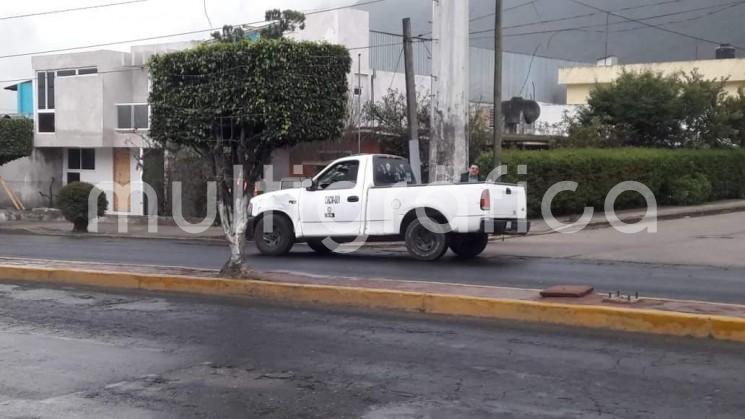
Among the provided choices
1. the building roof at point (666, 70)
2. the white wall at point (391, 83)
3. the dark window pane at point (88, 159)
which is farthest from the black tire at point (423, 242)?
the building roof at point (666, 70)

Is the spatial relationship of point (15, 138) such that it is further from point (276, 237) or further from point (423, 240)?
point (423, 240)

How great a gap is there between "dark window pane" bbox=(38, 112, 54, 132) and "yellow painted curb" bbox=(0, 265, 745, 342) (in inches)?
919

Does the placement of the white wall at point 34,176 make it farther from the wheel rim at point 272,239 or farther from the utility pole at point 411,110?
the wheel rim at point 272,239

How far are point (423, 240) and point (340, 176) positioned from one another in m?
2.07

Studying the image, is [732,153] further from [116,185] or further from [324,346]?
[324,346]

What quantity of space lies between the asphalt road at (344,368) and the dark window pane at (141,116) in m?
23.4

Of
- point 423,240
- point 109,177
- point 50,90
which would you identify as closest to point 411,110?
point 423,240

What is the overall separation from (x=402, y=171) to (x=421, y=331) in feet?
26.7

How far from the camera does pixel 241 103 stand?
39.7 feet

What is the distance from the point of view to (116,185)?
3531cm

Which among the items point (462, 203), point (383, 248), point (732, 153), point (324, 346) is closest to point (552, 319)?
point (324, 346)

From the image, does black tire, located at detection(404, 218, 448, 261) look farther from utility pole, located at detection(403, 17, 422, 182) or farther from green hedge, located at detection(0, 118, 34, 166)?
green hedge, located at detection(0, 118, 34, 166)

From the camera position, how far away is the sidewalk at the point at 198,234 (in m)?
24.2

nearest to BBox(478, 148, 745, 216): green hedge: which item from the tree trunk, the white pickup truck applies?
the white pickup truck
